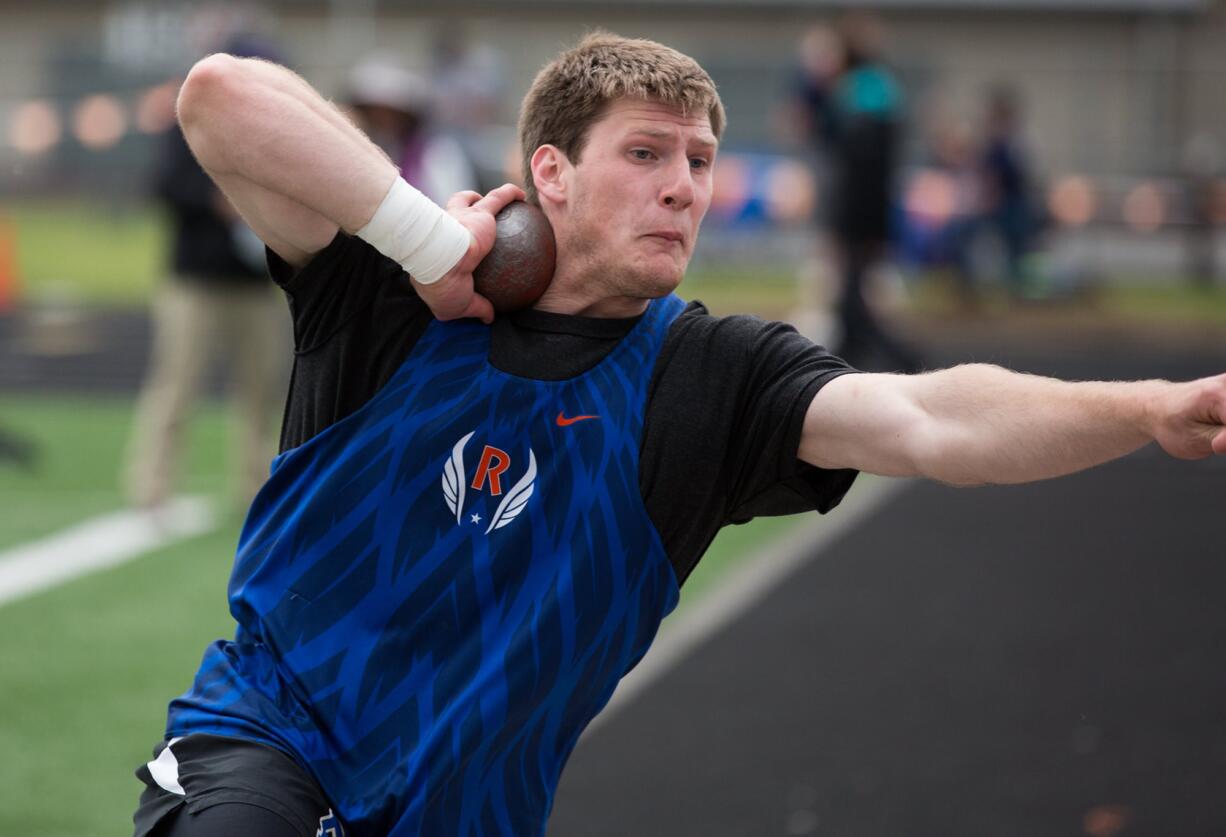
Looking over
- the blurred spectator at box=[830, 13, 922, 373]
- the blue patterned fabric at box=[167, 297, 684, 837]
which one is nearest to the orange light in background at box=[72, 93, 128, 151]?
the blurred spectator at box=[830, 13, 922, 373]

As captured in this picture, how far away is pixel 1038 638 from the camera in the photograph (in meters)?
7.27

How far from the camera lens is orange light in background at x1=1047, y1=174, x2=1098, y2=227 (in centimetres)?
2155

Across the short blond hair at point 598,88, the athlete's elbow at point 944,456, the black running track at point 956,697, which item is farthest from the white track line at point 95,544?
the athlete's elbow at point 944,456

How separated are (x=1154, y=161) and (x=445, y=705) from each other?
21166 mm

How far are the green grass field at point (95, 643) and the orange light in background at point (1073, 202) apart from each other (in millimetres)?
13012

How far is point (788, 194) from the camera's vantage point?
872 inches

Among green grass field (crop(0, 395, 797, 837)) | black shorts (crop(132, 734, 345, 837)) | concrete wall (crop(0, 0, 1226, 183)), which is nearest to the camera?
black shorts (crop(132, 734, 345, 837))

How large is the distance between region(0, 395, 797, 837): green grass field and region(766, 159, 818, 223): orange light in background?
11887mm

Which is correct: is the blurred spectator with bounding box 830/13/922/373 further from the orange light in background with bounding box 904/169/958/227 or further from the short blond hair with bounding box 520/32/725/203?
the short blond hair with bounding box 520/32/725/203

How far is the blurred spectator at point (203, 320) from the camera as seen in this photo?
9.24 meters

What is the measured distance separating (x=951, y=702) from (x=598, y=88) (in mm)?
3719

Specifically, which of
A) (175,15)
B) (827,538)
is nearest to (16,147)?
(175,15)

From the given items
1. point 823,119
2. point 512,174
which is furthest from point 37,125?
point 823,119

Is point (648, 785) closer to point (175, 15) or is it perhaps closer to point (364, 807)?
point (364, 807)
